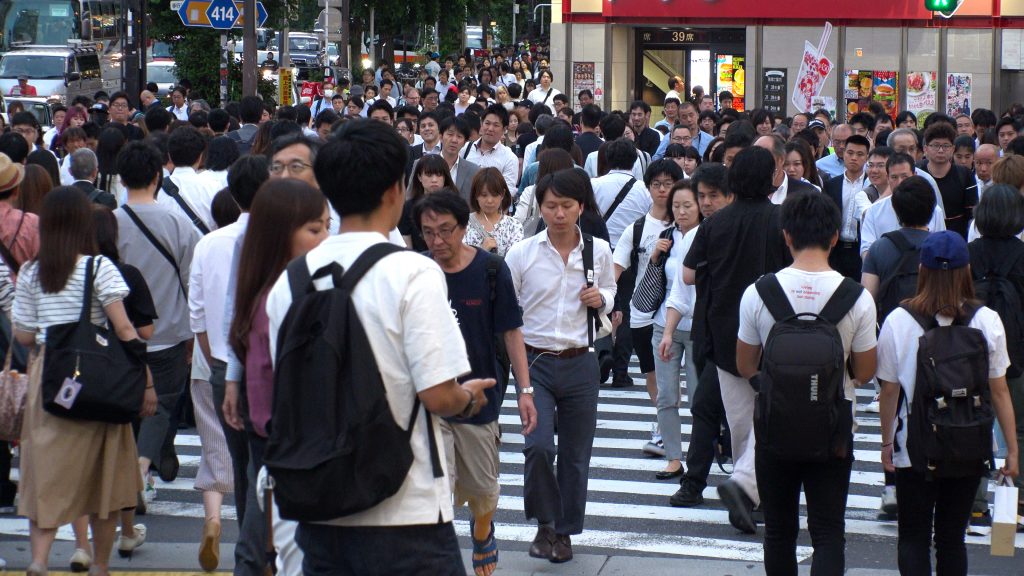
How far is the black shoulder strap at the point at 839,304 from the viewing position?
5.49 m

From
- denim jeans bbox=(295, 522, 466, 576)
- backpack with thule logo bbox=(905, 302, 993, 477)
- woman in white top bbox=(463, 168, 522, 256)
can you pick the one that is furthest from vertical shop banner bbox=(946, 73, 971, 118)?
denim jeans bbox=(295, 522, 466, 576)

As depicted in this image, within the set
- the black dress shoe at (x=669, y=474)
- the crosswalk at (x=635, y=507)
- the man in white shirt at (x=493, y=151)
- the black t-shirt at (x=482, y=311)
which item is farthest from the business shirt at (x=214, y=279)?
the man in white shirt at (x=493, y=151)

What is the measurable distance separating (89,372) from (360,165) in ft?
9.29

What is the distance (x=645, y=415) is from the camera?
35.2ft

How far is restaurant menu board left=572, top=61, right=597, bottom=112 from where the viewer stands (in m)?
32.4

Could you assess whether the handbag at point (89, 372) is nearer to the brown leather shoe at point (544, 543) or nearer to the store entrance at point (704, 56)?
the brown leather shoe at point (544, 543)

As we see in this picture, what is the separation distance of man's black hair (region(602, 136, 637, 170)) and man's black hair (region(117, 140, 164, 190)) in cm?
452

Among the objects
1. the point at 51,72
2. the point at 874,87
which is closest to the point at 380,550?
the point at 874,87

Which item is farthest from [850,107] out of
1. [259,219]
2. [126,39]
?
[259,219]

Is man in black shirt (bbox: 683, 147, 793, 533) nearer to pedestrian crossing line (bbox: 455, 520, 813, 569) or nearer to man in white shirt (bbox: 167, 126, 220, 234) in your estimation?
pedestrian crossing line (bbox: 455, 520, 813, 569)

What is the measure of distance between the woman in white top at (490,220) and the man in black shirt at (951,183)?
167 inches

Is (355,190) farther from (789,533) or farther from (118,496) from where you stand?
(118,496)

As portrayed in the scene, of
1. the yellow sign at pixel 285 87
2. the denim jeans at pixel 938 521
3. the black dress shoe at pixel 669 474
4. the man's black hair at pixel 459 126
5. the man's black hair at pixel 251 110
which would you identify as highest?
the yellow sign at pixel 285 87

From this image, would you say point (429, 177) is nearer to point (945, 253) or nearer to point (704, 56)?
Answer: point (945, 253)
